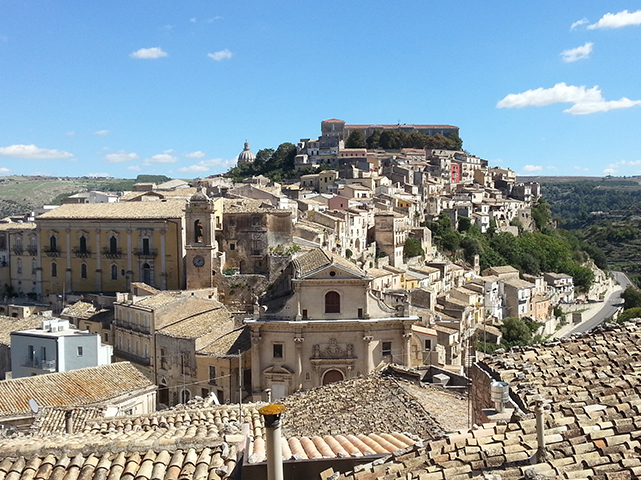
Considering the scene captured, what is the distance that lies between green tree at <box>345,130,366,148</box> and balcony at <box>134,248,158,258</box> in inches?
2886

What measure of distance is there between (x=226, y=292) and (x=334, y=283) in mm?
14124

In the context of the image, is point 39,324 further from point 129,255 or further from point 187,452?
point 187,452

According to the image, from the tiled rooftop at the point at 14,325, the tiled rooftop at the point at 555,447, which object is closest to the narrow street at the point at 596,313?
the tiled rooftop at the point at 14,325

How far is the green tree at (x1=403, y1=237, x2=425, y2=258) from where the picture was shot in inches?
2515

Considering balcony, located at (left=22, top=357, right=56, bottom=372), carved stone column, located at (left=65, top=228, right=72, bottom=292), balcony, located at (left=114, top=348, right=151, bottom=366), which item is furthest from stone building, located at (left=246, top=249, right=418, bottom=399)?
carved stone column, located at (left=65, top=228, right=72, bottom=292)

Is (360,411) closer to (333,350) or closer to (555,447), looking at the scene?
(555,447)

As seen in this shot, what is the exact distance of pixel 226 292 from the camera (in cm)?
3853

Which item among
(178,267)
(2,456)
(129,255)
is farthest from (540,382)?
(129,255)

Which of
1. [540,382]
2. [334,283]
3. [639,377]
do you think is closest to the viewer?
[639,377]

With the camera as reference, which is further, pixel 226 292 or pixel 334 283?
pixel 226 292

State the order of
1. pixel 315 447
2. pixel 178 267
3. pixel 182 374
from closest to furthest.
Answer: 1. pixel 315 447
2. pixel 182 374
3. pixel 178 267

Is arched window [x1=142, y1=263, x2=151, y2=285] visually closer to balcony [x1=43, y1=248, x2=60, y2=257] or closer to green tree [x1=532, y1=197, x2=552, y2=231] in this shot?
balcony [x1=43, y1=248, x2=60, y2=257]

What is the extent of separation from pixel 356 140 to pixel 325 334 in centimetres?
8952

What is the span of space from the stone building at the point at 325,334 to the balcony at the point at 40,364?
866cm
